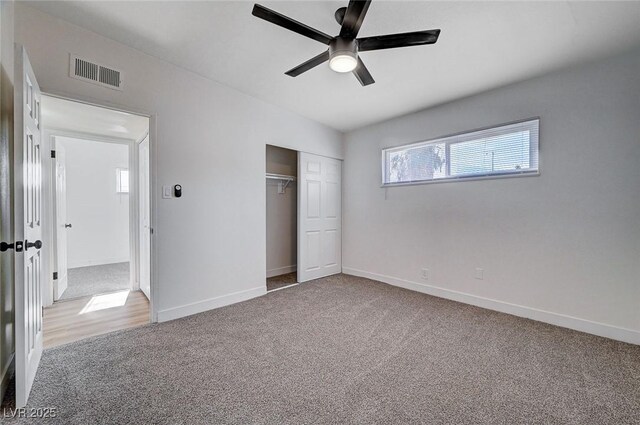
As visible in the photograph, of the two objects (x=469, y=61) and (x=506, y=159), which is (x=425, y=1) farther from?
(x=506, y=159)

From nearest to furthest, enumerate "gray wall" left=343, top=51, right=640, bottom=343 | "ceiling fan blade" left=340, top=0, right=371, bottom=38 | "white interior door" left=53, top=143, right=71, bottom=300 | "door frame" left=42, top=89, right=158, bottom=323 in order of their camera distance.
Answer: "ceiling fan blade" left=340, top=0, right=371, bottom=38 → "gray wall" left=343, top=51, right=640, bottom=343 → "door frame" left=42, top=89, right=158, bottom=323 → "white interior door" left=53, top=143, right=71, bottom=300

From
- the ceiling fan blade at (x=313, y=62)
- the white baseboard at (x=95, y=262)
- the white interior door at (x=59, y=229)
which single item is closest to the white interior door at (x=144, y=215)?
the white interior door at (x=59, y=229)

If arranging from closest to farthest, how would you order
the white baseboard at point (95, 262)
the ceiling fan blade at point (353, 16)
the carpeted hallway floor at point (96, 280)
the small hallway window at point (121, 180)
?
the ceiling fan blade at point (353, 16) → the carpeted hallway floor at point (96, 280) → the white baseboard at point (95, 262) → the small hallway window at point (121, 180)

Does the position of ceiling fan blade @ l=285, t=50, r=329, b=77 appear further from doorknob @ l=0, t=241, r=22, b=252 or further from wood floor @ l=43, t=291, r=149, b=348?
wood floor @ l=43, t=291, r=149, b=348

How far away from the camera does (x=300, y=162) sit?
431 centimetres

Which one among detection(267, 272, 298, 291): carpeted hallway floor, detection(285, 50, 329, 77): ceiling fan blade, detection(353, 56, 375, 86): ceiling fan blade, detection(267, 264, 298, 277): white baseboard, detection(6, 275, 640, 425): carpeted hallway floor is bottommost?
detection(6, 275, 640, 425): carpeted hallway floor

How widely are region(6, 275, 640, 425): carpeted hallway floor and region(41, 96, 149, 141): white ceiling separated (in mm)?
2331

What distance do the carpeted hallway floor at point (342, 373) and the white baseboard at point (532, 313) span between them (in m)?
0.12

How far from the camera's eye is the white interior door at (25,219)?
1604 mm

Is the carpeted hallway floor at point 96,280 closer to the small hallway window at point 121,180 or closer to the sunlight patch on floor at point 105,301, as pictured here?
the sunlight patch on floor at point 105,301

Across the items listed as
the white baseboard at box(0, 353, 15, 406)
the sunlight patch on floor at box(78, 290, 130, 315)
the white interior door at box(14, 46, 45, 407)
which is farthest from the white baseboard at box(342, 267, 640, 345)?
the white baseboard at box(0, 353, 15, 406)

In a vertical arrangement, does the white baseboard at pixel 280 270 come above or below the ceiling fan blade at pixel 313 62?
below

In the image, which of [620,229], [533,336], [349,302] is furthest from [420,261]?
[620,229]

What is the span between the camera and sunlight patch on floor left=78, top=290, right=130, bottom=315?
3215mm
